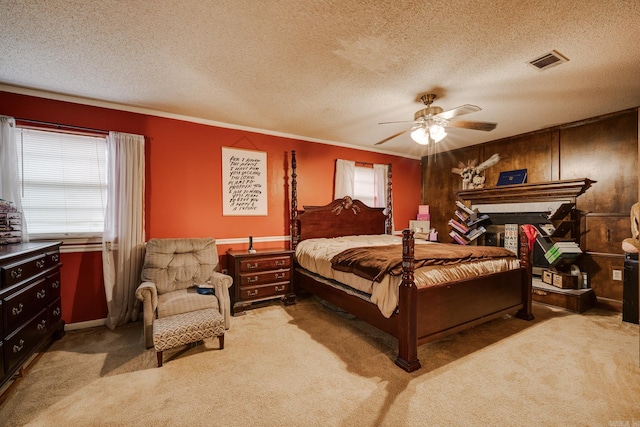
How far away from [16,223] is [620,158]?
7203 mm

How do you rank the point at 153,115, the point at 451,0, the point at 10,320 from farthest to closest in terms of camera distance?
the point at 153,115, the point at 10,320, the point at 451,0

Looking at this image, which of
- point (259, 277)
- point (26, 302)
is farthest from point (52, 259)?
point (259, 277)

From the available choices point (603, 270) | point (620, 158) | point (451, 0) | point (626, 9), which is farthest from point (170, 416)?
point (620, 158)

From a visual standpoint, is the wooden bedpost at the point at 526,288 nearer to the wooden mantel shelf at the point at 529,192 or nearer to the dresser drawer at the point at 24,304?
the wooden mantel shelf at the point at 529,192

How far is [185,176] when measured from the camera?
3.80 metres

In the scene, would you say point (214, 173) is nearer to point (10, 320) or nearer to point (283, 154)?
point (283, 154)

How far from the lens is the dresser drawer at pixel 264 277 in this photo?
3.65m

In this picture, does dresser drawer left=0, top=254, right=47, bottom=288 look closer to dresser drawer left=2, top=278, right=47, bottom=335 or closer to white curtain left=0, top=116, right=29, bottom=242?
dresser drawer left=2, top=278, right=47, bottom=335

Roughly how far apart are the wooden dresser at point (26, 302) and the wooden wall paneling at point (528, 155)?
6388mm

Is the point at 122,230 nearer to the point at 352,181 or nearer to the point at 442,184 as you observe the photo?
the point at 352,181

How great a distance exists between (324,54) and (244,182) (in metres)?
2.44

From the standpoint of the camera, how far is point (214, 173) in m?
4.02

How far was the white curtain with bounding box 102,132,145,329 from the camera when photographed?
3252 millimetres

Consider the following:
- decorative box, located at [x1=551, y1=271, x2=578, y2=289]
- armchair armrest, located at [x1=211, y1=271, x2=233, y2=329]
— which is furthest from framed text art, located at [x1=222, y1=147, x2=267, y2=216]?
decorative box, located at [x1=551, y1=271, x2=578, y2=289]
